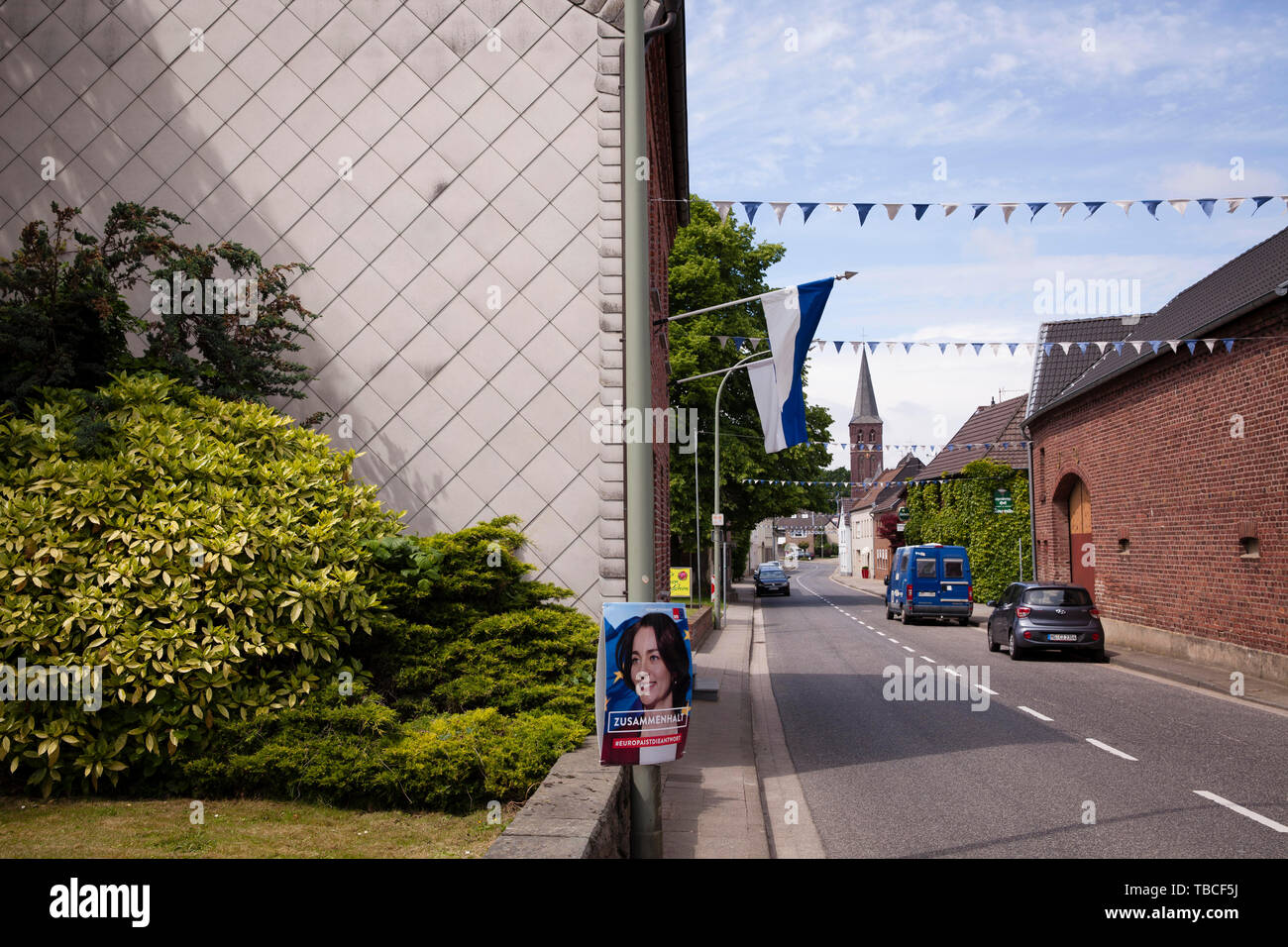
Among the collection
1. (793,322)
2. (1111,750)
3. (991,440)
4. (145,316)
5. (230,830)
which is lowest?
(1111,750)

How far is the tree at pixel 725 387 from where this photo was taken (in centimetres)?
3512

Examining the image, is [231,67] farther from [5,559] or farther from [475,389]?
[5,559]

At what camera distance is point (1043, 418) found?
1177 inches

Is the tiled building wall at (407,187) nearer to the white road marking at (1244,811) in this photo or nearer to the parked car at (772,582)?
the white road marking at (1244,811)

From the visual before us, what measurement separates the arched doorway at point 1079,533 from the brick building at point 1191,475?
0.05 m

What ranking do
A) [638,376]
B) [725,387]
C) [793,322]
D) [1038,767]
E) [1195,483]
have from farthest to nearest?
[725,387], [1195,483], [793,322], [1038,767], [638,376]

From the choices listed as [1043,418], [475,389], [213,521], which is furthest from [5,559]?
[1043,418]

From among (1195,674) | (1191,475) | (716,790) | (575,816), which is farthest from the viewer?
(1191,475)

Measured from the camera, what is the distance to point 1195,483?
773 inches

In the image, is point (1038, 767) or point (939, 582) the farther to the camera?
point (939, 582)

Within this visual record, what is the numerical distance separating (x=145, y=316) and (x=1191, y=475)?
18.5m

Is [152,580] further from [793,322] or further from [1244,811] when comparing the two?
[1244,811]

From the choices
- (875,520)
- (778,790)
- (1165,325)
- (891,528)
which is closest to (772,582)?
(891,528)

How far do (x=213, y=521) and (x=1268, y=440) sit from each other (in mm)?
16476
